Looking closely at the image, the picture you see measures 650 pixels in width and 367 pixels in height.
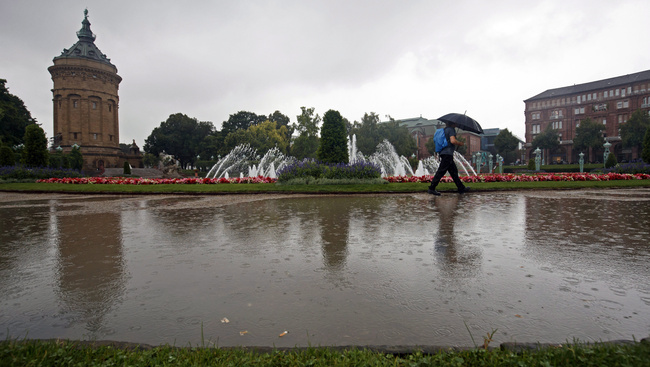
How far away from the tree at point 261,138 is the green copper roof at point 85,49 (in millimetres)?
26243

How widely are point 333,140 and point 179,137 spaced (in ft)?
216

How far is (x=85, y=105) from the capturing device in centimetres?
5906

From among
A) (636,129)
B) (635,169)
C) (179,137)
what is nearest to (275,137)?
(179,137)

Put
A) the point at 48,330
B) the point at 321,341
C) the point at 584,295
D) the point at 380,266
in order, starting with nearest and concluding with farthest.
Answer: the point at 321,341, the point at 48,330, the point at 584,295, the point at 380,266

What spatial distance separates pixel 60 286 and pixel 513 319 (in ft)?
13.1

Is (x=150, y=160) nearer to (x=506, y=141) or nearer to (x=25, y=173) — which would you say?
(x=25, y=173)

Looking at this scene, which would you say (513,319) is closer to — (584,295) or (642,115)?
(584,295)

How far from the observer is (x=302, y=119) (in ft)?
164

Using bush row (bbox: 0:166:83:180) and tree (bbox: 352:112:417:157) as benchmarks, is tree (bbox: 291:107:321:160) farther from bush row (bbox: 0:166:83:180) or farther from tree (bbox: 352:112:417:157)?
bush row (bbox: 0:166:83:180)

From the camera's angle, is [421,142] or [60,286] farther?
[421,142]

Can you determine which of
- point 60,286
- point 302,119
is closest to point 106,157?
point 302,119

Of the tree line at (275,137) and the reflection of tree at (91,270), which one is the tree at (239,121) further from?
the reflection of tree at (91,270)

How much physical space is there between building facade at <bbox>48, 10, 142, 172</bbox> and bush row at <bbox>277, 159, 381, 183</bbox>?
50925 mm

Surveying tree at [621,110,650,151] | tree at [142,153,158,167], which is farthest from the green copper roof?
tree at [621,110,650,151]
